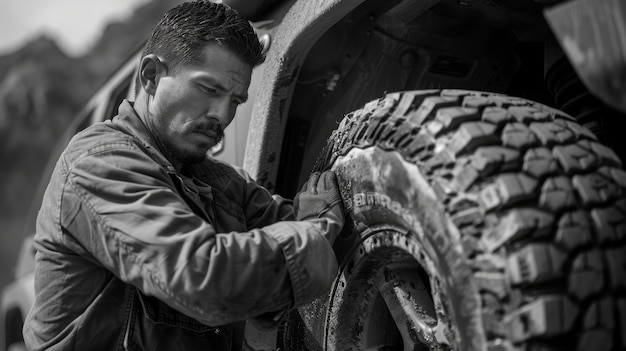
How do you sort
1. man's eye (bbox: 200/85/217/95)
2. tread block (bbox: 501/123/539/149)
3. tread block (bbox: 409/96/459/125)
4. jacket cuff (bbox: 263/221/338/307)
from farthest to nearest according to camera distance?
1. man's eye (bbox: 200/85/217/95)
2. jacket cuff (bbox: 263/221/338/307)
3. tread block (bbox: 409/96/459/125)
4. tread block (bbox: 501/123/539/149)

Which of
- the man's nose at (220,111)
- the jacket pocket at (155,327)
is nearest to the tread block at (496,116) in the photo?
the man's nose at (220,111)

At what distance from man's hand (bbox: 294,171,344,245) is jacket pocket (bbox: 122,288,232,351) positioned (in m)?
0.32

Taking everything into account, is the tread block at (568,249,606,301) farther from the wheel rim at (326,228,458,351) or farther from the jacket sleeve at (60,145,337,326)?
the jacket sleeve at (60,145,337,326)

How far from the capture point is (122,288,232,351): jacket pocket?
1328 mm

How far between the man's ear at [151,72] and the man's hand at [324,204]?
16.8 inches

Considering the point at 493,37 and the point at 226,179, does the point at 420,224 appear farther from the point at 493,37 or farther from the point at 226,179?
the point at 493,37

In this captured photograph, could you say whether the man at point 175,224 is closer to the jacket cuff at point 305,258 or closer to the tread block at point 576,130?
the jacket cuff at point 305,258

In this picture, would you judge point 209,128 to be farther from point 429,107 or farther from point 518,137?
point 518,137

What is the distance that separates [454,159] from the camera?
1.02 metres

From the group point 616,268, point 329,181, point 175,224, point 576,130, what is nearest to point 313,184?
point 329,181

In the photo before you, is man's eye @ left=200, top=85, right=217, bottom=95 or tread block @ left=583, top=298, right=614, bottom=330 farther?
man's eye @ left=200, top=85, right=217, bottom=95

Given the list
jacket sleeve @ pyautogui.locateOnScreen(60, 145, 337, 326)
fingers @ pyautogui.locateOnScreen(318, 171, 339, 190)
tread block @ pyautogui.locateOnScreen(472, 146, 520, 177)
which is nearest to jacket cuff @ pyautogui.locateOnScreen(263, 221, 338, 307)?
jacket sleeve @ pyautogui.locateOnScreen(60, 145, 337, 326)

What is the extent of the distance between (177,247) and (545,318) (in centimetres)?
61

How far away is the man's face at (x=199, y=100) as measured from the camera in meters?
1.46
